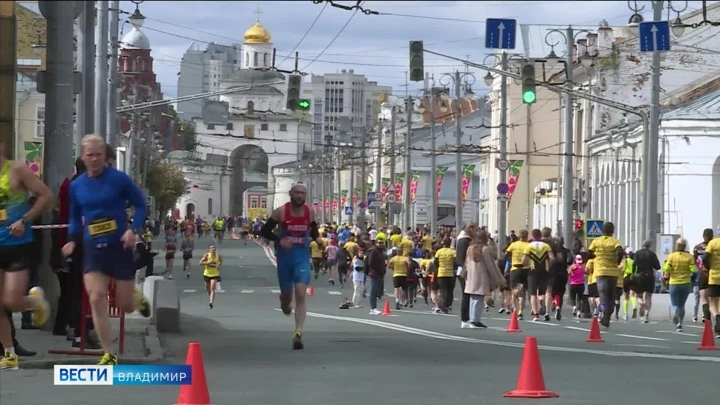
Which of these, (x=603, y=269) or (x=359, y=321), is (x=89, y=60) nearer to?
(x=359, y=321)

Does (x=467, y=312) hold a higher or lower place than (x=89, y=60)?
lower

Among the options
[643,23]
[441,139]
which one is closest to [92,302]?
[643,23]

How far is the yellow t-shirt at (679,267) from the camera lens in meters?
27.0

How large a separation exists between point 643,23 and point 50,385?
24.3 meters

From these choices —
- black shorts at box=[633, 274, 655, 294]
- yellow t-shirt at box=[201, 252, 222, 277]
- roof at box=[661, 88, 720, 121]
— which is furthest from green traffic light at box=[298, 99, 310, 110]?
roof at box=[661, 88, 720, 121]

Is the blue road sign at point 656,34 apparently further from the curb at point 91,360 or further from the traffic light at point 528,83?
the curb at point 91,360

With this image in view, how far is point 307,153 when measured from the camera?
147 metres

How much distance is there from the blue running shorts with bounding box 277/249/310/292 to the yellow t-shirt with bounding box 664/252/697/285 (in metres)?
11.1

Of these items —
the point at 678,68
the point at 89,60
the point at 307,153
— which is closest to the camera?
the point at 89,60

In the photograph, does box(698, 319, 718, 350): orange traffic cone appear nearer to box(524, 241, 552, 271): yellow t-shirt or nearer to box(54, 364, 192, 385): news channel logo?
box(524, 241, 552, 271): yellow t-shirt

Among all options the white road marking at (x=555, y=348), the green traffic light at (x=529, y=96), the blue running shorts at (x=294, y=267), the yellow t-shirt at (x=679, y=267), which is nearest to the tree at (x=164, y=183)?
the green traffic light at (x=529, y=96)

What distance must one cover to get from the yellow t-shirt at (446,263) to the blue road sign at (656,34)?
624 cm

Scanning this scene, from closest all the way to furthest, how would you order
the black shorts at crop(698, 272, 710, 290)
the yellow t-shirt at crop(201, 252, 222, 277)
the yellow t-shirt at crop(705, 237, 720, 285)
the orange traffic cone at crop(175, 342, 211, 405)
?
the orange traffic cone at crop(175, 342, 211, 405) → the yellow t-shirt at crop(705, 237, 720, 285) → the black shorts at crop(698, 272, 710, 290) → the yellow t-shirt at crop(201, 252, 222, 277)

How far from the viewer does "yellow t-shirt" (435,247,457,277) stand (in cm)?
3478
